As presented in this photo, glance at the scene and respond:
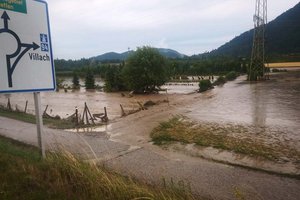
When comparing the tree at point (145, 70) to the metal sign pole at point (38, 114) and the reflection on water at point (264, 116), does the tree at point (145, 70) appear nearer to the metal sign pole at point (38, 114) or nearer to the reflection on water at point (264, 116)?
the reflection on water at point (264, 116)

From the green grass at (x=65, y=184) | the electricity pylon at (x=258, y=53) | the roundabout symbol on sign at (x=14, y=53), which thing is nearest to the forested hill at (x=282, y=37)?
the electricity pylon at (x=258, y=53)

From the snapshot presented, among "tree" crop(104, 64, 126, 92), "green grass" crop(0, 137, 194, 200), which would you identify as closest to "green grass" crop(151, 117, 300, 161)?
"green grass" crop(0, 137, 194, 200)

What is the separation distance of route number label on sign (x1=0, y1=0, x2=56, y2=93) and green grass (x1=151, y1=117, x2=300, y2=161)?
852cm

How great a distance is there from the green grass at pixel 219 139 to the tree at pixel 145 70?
28.7 metres

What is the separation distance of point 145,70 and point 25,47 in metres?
42.4

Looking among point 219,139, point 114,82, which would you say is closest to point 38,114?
point 219,139

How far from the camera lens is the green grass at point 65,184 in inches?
183

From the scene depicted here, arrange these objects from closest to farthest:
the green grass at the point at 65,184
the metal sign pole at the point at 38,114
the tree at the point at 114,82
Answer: the green grass at the point at 65,184 → the metal sign pole at the point at 38,114 → the tree at the point at 114,82

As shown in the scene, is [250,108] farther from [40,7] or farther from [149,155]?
[40,7]

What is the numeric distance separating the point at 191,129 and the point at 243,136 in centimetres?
300

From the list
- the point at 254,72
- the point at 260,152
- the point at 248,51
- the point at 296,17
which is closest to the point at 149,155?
the point at 260,152

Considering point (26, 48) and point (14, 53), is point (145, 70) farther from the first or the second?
point (14, 53)

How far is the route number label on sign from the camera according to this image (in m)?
5.04

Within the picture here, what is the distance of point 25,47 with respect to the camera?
5324 mm
